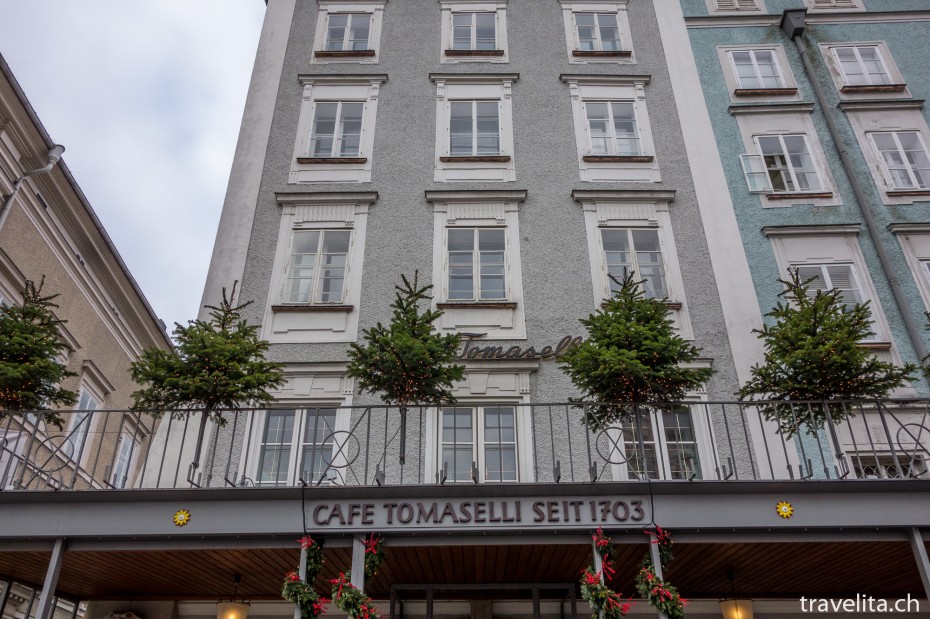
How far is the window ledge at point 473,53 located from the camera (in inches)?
666

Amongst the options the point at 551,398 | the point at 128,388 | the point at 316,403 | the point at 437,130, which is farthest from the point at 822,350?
the point at 128,388

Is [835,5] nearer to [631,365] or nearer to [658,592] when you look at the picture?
[631,365]

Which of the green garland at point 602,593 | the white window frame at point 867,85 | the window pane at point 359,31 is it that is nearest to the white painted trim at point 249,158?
the window pane at point 359,31

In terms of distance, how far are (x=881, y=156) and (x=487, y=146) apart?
328 inches

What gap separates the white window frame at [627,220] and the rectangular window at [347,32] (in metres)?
6.81

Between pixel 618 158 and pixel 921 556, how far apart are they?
9.62m

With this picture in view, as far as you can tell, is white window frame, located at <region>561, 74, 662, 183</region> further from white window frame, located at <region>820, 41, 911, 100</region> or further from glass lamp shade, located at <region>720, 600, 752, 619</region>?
glass lamp shade, located at <region>720, 600, 752, 619</region>

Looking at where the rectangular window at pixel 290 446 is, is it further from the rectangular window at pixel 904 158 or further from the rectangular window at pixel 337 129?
the rectangular window at pixel 904 158

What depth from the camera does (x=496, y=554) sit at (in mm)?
8977

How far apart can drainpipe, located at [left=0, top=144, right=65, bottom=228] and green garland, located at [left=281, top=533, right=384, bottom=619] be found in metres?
9.75

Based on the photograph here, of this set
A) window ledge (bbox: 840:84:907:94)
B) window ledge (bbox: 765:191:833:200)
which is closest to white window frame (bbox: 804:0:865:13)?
window ledge (bbox: 840:84:907:94)

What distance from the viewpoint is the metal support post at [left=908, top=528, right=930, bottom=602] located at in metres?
7.60

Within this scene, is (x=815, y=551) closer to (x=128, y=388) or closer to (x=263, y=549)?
(x=263, y=549)

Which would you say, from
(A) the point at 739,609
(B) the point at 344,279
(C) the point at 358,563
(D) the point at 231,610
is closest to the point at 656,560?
(A) the point at 739,609
